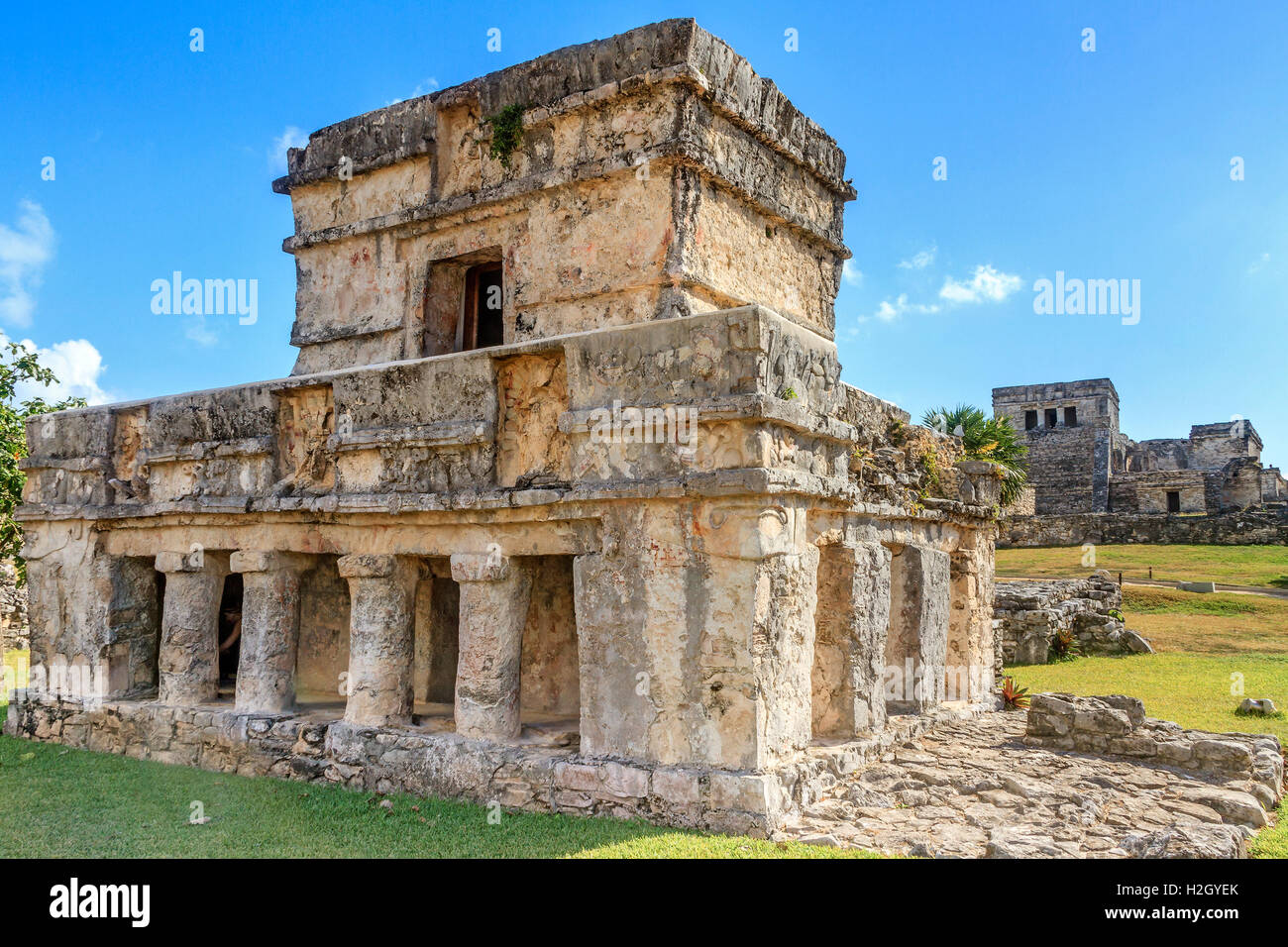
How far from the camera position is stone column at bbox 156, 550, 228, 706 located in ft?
27.8

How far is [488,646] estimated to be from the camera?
6.85 m

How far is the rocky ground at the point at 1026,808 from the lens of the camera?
5492 mm

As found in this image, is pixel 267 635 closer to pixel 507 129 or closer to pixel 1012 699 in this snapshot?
pixel 507 129

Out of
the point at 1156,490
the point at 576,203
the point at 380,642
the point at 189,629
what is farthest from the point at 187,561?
the point at 1156,490

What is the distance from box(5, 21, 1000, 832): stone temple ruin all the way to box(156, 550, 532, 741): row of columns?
0.10ft

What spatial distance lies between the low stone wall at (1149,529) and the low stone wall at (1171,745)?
1888 cm

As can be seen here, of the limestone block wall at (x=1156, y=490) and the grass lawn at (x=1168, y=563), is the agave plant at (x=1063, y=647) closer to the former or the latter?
the grass lawn at (x=1168, y=563)

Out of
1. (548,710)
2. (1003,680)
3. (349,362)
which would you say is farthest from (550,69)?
(1003,680)

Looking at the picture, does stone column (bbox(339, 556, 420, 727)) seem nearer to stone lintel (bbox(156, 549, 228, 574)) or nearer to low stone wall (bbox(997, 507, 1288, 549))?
stone lintel (bbox(156, 549, 228, 574))

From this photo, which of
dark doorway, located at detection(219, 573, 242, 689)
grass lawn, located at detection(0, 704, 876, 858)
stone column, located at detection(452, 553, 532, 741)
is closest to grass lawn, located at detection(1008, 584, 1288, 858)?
grass lawn, located at detection(0, 704, 876, 858)

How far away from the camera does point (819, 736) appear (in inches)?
286

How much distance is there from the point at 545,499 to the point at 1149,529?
27677 millimetres

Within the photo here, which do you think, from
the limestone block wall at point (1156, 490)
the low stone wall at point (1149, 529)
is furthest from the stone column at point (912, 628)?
the limestone block wall at point (1156, 490)

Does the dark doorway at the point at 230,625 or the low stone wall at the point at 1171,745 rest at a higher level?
the dark doorway at the point at 230,625
